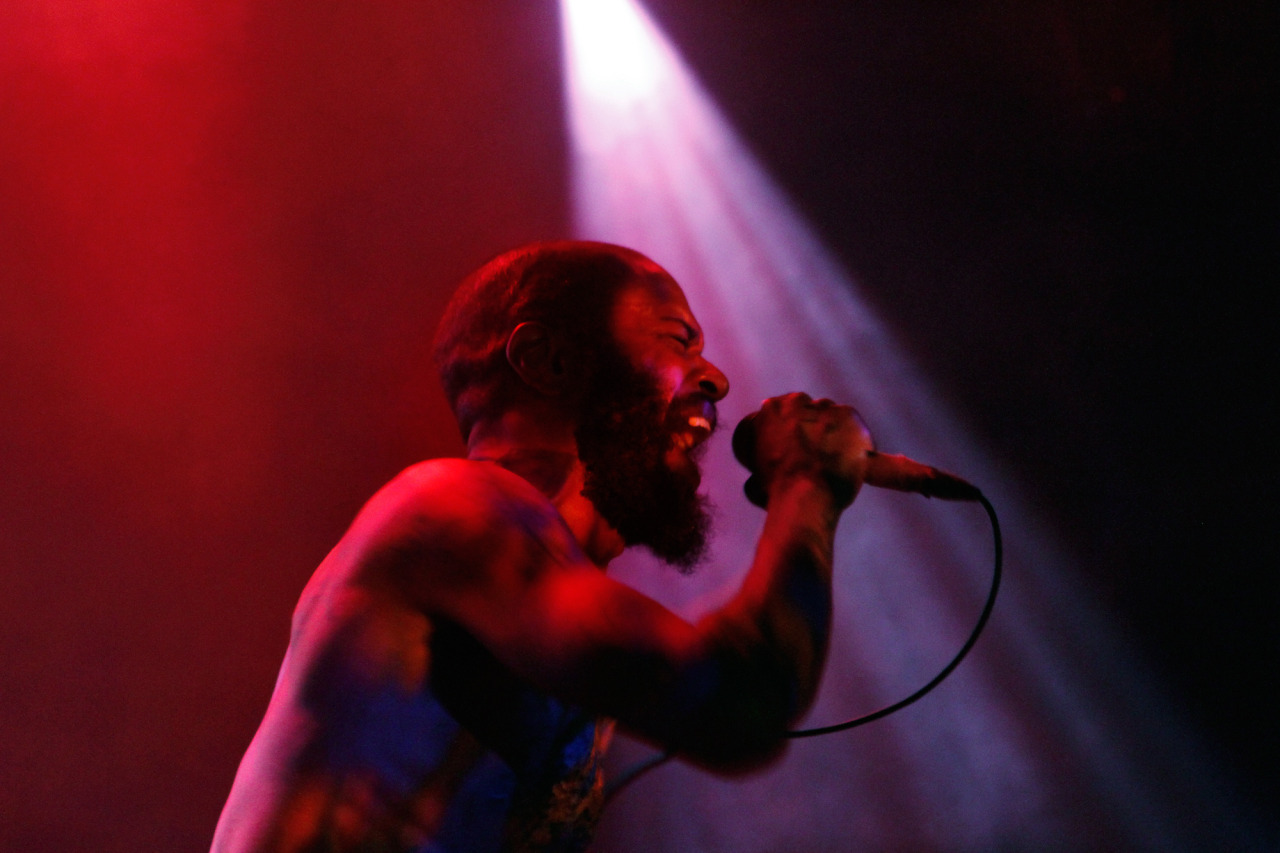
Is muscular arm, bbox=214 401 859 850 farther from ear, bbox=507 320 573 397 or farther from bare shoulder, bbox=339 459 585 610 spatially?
ear, bbox=507 320 573 397

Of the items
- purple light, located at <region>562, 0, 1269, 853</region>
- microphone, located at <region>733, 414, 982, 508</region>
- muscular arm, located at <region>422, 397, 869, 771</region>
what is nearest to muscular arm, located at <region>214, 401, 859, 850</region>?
muscular arm, located at <region>422, 397, 869, 771</region>

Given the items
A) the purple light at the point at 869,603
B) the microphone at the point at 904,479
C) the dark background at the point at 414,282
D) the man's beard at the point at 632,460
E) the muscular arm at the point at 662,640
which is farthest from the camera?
the purple light at the point at 869,603

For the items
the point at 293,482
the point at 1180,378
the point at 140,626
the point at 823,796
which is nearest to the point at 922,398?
the point at 1180,378

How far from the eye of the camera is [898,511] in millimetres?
1970

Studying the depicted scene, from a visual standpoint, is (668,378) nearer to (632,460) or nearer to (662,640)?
(632,460)

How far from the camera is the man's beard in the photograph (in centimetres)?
122

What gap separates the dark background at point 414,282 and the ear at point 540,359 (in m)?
0.60

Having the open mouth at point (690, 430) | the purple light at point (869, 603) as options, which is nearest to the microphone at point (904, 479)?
the open mouth at point (690, 430)

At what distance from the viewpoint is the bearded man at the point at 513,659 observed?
84 centimetres

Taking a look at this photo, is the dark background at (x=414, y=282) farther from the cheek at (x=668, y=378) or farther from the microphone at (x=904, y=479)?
the microphone at (x=904, y=479)

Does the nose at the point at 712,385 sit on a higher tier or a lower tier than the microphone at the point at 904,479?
higher

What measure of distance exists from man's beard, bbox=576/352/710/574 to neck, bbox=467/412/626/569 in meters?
0.01

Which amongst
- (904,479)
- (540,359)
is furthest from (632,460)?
(904,479)

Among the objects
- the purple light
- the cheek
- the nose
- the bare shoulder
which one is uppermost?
the bare shoulder
